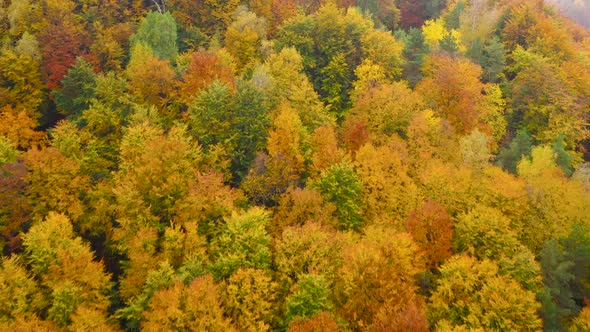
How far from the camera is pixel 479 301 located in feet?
113

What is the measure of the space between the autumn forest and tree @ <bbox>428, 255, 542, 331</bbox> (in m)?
0.18

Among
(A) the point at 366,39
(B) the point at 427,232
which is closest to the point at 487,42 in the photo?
(A) the point at 366,39

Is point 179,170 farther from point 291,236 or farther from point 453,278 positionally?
point 453,278

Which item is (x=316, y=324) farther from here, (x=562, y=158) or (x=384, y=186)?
(x=562, y=158)

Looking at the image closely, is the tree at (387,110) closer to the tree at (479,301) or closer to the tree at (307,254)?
the tree at (307,254)

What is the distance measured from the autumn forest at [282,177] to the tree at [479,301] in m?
0.18

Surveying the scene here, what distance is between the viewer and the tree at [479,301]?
32719 mm

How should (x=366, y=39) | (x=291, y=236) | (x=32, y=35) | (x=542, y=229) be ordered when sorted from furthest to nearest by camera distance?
(x=366, y=39)
(x=32, y=35)
(x=542, y=229)
(x=291, y=236)

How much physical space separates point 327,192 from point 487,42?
4862 centimetres

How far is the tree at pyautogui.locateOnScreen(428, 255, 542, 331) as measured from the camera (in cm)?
3272

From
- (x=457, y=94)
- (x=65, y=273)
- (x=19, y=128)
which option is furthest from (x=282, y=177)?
A: (x=19, y=128)

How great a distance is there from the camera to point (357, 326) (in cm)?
3462

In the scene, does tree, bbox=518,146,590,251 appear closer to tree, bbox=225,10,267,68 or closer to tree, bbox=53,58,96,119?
tree, bbox=225,10,267,68

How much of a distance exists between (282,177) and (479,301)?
21.2 m
